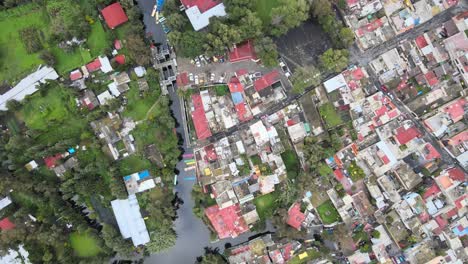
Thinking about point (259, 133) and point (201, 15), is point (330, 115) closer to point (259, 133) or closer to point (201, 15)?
point (259, 133)

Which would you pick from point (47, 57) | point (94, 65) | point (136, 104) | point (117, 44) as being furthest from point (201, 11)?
point (47, 57)

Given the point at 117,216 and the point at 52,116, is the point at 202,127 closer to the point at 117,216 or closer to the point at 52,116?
the point at 117,216

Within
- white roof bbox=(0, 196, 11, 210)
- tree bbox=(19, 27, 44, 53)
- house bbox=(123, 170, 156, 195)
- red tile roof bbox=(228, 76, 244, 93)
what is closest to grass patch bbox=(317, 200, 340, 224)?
red tile roof bbox=(228, 76, 244, 93)

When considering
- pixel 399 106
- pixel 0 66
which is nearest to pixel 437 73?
pixel 399 106

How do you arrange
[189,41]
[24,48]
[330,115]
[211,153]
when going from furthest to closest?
1. [24,48]
2. [330,115]
3. [211,153]
4. [189,41]

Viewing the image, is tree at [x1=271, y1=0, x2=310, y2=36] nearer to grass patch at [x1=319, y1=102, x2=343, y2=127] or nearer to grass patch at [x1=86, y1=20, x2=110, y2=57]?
grass patch at [x1=319, y1=102, x2=343, y2=127]
